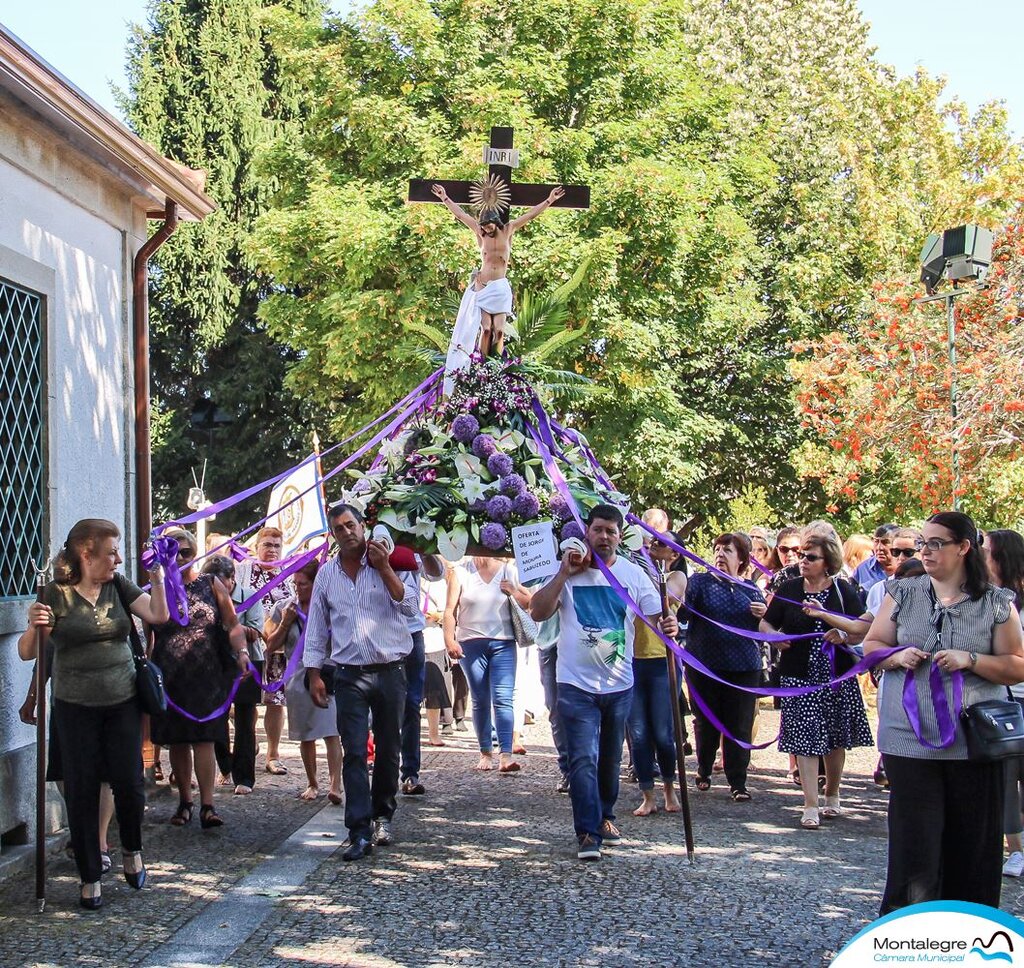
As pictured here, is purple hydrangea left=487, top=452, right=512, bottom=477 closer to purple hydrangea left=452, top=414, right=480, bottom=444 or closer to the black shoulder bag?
purple hydrangea left=452, top=414, right=480, bottom=444

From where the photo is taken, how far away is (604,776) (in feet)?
28.2

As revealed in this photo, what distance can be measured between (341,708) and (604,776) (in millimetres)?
1697

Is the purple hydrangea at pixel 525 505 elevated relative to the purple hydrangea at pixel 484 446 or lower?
lower

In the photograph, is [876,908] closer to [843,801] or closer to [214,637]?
[843,801]

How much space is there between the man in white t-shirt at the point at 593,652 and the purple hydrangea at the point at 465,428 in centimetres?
89

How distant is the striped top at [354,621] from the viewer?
326 inches

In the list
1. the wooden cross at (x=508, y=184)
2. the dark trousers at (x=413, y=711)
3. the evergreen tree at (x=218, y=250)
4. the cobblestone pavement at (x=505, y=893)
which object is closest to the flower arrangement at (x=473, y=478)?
the wooden cross at (x=508, y=184)

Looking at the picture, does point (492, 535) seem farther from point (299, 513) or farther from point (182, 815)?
point (299, 513)

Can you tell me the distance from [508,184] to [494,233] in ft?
1.14

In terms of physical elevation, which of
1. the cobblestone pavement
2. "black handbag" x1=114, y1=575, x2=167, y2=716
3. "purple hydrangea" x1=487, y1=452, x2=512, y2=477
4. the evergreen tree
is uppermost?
the evergreen tree

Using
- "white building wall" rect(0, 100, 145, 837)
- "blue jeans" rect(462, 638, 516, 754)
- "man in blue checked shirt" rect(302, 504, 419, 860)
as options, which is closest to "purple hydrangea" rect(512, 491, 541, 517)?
"man in blue checked shirt" rect(302, 504, 419, 860)

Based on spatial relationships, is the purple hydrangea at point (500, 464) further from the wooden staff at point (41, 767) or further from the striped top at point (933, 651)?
the striped top at point (933, 651)

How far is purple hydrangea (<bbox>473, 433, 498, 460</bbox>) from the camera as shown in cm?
→ 834

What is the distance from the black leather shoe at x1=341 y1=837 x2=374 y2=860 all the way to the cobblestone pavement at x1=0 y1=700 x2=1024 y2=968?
7 cm
